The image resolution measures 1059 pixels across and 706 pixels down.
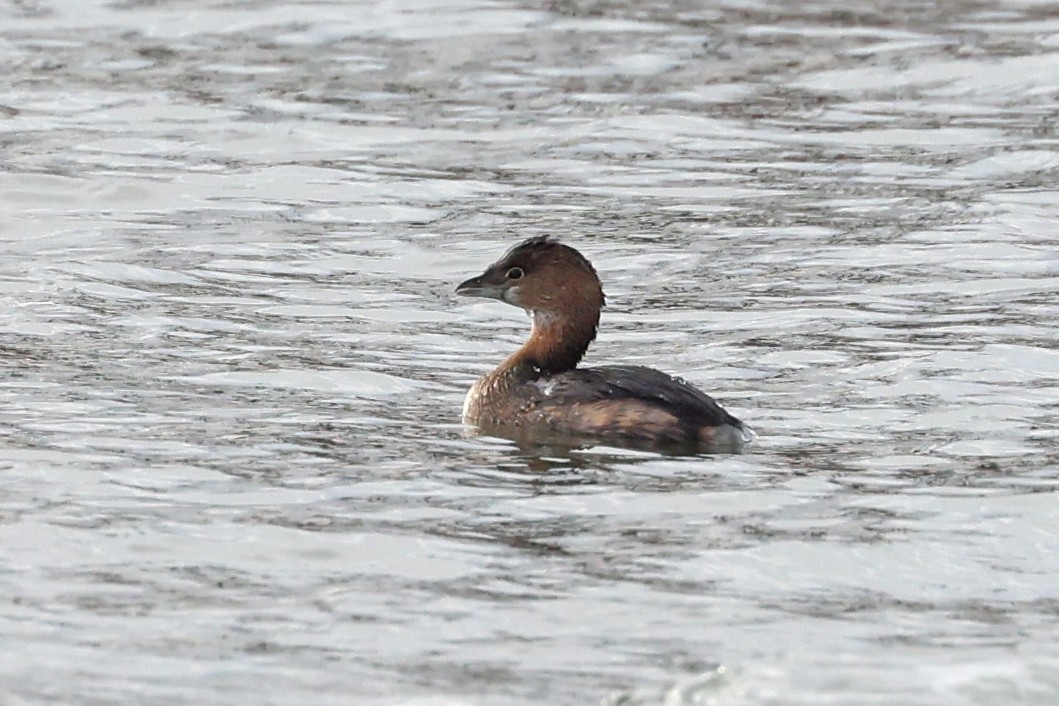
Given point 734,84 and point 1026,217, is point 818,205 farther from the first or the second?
point 734,84

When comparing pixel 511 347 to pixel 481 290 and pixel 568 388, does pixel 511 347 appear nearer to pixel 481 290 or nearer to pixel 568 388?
pixel 481 290

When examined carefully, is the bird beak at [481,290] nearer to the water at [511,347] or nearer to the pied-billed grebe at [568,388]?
the pied-billed grebe at [568,388]

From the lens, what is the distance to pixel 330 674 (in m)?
6.82

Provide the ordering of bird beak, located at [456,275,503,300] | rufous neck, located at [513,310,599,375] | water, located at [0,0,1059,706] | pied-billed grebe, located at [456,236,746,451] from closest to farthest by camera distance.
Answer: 1. water, located at [0,0,1059,706]
2. pied-billed grebe, located at [456,236,746,451]
3. rufous neck, located at [513,310,599,375]
4. bird beak, located at [456,275,503,300]

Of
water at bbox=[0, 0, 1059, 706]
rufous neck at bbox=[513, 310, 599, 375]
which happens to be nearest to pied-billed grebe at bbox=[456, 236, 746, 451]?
rufous neck at bbox=[513, 310, 599, 375]

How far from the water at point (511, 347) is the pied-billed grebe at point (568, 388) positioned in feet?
0.75

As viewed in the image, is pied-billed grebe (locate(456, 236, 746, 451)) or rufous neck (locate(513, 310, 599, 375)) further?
rufous neck (locate(513, 310, 599, 375))

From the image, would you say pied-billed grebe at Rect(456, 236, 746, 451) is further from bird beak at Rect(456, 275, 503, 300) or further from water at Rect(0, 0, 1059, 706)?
water at Rect(0, 0, 1059, 706)

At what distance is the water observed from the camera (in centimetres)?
710

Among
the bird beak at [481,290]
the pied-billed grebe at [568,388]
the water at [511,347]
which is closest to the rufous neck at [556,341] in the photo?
the pied-billed grebe at [568,388]

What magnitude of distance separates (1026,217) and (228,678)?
905cm

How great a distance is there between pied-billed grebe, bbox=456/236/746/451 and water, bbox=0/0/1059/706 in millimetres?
230

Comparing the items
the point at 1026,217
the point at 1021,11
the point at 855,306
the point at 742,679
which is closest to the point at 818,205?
the point at 1026,217

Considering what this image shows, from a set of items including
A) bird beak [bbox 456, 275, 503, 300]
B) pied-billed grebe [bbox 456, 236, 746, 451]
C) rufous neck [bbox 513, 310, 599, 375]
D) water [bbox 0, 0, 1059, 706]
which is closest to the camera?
water [bbox 0, 0, 1059, 706]
